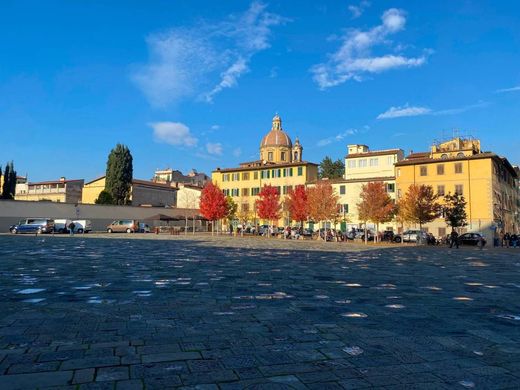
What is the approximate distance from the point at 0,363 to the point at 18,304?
12.7 feet

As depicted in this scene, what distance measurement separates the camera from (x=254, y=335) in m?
5.89

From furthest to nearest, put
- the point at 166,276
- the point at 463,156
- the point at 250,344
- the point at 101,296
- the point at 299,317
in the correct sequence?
the point at 463,156, the point at 166,276, the point at 101,296, the point at 299,317, the point at 250,344

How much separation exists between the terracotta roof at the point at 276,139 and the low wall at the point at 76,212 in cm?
2640

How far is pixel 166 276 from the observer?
12.7 metres

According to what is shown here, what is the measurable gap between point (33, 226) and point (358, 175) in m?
45.0

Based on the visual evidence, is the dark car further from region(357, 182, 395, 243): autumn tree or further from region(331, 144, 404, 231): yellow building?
region(331, 144, 404, 231): yellow building

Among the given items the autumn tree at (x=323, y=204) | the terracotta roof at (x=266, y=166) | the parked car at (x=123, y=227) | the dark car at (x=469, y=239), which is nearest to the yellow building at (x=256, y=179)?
the terracotta roof at (x=266, y=166)

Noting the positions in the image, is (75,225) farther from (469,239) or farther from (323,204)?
(469,239)

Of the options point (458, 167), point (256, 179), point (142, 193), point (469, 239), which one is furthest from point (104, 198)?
point (469, 239)

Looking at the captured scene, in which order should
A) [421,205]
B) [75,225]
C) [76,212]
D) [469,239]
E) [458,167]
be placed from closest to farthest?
1. [469,239]
2. [421,205]
3. [458,167]
4. [75,225]
5. [76,212]

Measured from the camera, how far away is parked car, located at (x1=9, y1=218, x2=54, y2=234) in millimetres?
48812

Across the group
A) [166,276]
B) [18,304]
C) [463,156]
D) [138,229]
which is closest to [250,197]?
[138,229]

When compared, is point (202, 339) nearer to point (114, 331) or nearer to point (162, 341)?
point (162, 341)

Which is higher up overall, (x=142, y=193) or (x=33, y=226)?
(x=142, y=193)
